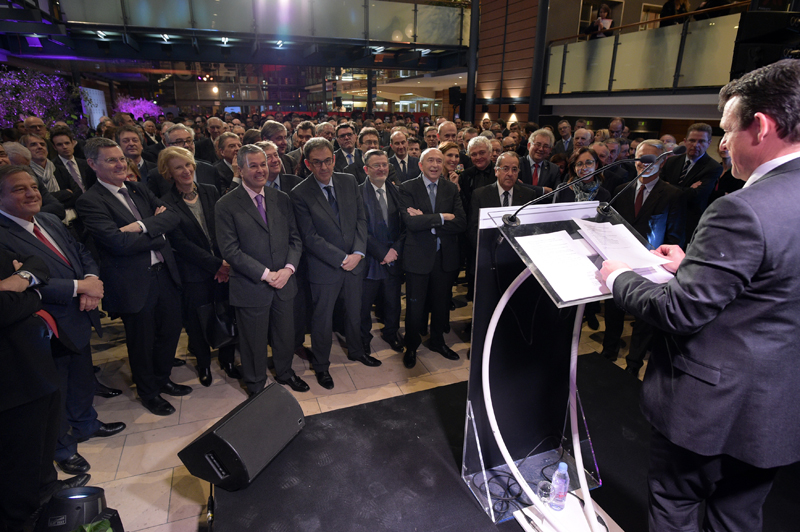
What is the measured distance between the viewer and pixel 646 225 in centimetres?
332

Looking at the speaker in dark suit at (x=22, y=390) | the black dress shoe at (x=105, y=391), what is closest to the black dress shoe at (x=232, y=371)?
the black dress shoe at (x=105, y=391)

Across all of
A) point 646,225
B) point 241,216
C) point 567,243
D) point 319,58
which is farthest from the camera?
point 319,58

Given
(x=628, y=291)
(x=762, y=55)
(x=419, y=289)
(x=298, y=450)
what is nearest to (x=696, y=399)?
(x=628, y=291)

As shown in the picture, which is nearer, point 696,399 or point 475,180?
point 696,399

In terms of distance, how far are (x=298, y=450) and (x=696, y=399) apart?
183 centimetres

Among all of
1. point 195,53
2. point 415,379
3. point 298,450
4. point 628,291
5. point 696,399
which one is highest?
point 195,53

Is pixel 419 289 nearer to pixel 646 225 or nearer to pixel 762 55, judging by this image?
pixel 646 225

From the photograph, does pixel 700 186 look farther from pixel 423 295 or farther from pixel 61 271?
pixel 61 271

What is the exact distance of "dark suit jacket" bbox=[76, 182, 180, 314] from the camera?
Result: 8.29 ft

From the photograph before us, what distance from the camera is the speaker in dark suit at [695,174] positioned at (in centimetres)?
384

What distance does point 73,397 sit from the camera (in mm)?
2516

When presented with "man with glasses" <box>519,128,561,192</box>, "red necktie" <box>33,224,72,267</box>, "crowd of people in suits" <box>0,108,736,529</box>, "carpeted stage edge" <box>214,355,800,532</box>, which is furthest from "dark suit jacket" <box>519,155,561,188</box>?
"red necktie" <box>33,224,72,267</box>

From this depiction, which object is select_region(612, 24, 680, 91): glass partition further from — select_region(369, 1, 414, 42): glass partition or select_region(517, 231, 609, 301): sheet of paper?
select_region(517, 231, 609, 301): sheet of paper

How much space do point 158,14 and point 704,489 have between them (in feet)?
34.8
